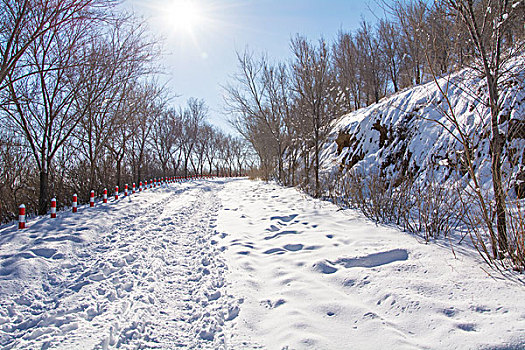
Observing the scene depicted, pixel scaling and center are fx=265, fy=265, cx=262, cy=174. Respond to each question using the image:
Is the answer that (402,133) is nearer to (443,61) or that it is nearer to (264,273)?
(443,61)

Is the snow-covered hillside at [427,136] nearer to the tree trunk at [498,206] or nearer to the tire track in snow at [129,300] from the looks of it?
the tree trunk at [498,206]

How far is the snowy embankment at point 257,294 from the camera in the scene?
86.1 inches

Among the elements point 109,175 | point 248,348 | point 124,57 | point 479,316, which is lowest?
point 248,348

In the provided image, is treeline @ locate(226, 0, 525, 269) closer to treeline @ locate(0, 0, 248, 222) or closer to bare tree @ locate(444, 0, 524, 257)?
bare tree @ locate(444, 0, 524, 257)

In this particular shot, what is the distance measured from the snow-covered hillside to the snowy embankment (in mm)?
2007

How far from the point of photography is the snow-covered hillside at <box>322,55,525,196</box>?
5426 mm

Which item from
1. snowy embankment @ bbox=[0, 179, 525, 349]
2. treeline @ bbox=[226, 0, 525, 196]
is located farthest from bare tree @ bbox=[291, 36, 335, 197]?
snowy embankment @ bbox=[0, 179, 525, 349]

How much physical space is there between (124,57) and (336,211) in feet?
27.9

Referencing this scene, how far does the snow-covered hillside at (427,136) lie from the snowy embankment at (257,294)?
201 cm

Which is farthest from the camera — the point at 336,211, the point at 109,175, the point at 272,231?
the point at 109,175

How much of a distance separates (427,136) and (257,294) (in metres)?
7.74

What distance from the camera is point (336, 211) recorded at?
6648 mm

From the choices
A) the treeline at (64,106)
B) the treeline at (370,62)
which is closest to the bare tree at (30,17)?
the treeline at (64,106)

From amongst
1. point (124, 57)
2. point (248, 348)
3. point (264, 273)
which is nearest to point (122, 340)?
point (248, 348)
